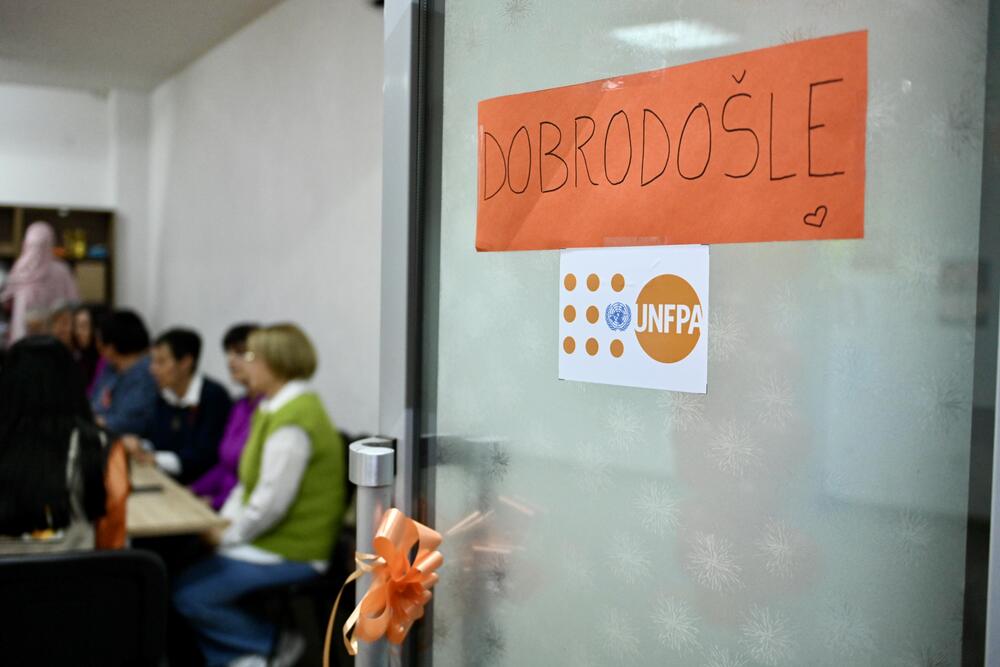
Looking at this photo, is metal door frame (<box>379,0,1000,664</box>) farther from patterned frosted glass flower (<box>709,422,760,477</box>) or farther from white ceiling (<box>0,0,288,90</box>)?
white ceiling (<box>0,0,288,90</box>)

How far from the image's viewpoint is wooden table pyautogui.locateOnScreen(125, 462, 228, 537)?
7.48ft

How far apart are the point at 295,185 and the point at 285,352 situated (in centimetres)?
118

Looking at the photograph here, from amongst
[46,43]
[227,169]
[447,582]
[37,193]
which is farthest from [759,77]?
[37,193]

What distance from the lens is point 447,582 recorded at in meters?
0.86

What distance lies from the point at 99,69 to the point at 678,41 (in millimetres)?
1401

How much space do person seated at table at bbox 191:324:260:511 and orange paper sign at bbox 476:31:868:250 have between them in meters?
2.32

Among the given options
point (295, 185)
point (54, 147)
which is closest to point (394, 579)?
point (295, 185)

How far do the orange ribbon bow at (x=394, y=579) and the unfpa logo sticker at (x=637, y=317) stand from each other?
204mm

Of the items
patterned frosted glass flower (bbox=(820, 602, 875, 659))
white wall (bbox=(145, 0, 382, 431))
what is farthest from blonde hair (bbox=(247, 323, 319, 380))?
patterned frosted glass flower (bbox=(820, 602, 875, 659))

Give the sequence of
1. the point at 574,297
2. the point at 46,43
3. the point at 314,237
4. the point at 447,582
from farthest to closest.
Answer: the point at 314,237 < the point at 46,43 < the point at 447,582 < the point at 574,297

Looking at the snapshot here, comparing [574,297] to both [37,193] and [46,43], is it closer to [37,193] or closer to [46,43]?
[46,43]

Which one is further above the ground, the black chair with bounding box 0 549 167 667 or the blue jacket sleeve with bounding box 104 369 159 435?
the blue jacket sleeve with bounding box 104 369 159 435

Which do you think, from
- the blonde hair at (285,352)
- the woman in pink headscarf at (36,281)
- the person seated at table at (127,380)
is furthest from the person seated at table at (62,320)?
the blonde hair at (285,352)

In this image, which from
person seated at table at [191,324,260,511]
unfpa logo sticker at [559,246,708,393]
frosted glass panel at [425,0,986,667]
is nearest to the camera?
frosted glass panel at [425,0,986,667]
